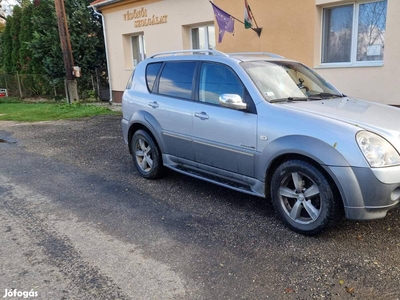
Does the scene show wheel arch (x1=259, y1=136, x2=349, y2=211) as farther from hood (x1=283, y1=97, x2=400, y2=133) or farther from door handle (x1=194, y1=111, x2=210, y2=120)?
door handle (x1=194, y1=111, x2=210, y2=120)

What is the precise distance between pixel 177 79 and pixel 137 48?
10525 millimetres

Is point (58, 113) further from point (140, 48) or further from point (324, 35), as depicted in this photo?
point (324, 35)

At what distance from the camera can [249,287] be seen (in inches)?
110

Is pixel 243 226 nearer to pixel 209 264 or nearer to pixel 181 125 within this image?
pixel 209 264

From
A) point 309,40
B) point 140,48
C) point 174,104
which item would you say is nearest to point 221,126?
point 174,104

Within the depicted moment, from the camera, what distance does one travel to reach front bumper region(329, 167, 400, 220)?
307 centimetres

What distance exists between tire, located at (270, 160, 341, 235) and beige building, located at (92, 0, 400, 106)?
5.23 m

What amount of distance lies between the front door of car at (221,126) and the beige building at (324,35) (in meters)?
4.88

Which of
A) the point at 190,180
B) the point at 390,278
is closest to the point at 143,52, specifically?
the point at 190,180

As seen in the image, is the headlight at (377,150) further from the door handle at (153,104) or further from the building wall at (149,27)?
the building wall at (149,27)

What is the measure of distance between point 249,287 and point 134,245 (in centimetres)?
124

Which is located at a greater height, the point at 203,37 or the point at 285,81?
the point at 203,37

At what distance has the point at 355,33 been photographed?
315 inches

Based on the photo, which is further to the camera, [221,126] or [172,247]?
[221,126]
